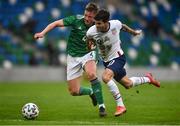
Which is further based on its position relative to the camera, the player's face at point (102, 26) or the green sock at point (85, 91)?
the green sock at point (85, 91)

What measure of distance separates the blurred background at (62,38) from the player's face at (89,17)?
15.7m

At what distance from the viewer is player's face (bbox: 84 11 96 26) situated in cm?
1279

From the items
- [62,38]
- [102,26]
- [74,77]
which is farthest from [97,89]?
[62,38]

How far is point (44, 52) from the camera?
31.7 metres

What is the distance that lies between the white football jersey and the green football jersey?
844 millimetres

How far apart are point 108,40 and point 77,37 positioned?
1262mm

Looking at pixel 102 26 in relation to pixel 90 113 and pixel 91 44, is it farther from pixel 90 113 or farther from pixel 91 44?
pixel 90 113

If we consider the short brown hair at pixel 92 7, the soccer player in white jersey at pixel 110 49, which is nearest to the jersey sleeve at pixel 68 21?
the short brown hair at pixel 92 7

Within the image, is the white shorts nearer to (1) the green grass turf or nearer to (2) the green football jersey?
(2) the green football jersey

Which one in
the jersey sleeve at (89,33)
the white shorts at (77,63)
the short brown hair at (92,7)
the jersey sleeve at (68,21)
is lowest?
the white shorts at (77,63)

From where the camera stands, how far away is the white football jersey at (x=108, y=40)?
12.3m

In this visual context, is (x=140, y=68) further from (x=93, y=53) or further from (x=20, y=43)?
(x=93, y=53)

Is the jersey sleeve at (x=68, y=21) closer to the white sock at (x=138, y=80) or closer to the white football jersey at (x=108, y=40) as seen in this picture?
the white football jersey at (x=108, y=40)

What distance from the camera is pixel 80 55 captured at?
44.3ft
